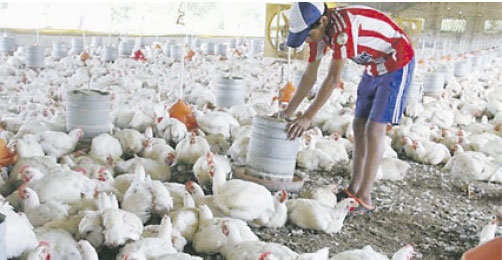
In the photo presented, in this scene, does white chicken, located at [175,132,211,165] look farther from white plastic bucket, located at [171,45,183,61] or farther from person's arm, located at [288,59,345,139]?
white plastic bucket, located at [171,45,183,61]

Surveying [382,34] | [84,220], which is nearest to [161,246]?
[84,220]

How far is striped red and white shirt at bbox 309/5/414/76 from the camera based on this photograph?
290cm

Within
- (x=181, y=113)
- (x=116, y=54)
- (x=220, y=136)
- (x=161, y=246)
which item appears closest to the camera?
(x=161, y=246)

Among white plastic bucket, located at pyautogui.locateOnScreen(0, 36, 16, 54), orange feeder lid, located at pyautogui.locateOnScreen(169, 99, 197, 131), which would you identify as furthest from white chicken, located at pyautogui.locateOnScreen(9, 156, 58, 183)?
white plastic bucket, located at pyautogui.locateOnScreen(0, 36, 16, 54)

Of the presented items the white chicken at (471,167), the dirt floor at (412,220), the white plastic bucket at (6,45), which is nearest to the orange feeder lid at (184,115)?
the dirt floor at (412,220)

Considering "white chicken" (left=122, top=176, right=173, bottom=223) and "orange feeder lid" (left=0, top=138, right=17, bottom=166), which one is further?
"orange feeder lid" (left=0, top=138, right=17, bottom=166)

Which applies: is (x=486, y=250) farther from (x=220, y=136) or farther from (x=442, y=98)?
(x=442, y=98)

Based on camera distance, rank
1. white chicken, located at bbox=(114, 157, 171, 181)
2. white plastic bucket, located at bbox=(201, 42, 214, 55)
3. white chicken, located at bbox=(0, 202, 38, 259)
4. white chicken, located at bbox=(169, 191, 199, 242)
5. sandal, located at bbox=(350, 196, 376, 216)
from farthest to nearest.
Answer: white plastic bucket, located at bbox=(201, 42, 214, 55) < white chicken, located at bbox=(114, 157, 171, 181) < sandal, located at bbox=(350, 196, 376, 216) < white chicken, located at bbox=(169, 191, 199, 242) < white chicken, located at bbox=(0, 202, 38, 259)

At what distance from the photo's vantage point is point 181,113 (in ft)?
16.6

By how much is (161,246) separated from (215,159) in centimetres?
132

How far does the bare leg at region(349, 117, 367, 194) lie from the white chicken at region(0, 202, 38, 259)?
2.24m

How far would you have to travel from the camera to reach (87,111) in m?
4.31

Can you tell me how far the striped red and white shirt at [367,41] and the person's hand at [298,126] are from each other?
1.50ft

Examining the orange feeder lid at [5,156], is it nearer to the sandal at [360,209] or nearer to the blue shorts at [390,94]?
the sandal at [360,209]
